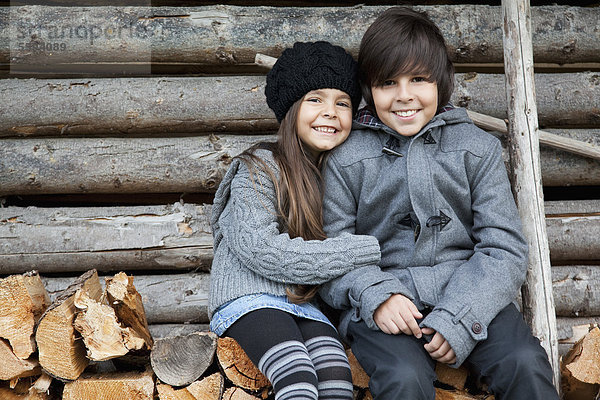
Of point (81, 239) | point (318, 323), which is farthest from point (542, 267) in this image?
point (81, 239)

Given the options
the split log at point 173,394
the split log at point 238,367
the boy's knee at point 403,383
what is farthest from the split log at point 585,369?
the split log at point 173,394

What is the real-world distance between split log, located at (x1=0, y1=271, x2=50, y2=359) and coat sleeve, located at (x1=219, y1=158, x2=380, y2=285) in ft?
2.85

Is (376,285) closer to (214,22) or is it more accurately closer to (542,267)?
(542,267)

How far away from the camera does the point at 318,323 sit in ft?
8.11

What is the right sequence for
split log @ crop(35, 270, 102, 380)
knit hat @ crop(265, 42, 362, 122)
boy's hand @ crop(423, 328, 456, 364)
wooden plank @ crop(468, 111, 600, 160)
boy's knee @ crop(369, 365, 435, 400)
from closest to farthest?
boy's knee @ crop(369, 365, 435, 400) < boy's hand @ crop(423, 328, 456, 364) < split log @ crop(35, 270, 102, 380) < knit hat @ crop(265, 42, 362, 122) < wooden plank @ crop(468, 111, 600, 160)

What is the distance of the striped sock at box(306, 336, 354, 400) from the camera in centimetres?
224

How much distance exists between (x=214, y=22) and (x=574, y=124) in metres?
2.23

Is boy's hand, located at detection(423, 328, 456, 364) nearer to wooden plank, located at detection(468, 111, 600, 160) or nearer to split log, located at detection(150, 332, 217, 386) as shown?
split log, located at detection(150, 332, 217, 386)

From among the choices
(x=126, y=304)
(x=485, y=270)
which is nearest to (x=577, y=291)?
(x=485, y=270)

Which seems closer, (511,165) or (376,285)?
(376,285)

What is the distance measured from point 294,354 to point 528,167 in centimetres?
140

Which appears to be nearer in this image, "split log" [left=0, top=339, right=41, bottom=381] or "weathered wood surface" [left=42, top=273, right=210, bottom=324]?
"split log" [left=0, top=339, right=41, bottom=381]

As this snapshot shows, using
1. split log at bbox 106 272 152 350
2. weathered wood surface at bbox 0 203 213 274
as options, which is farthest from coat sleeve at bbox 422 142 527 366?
weathered wood surface at bbox 0 203 213 274

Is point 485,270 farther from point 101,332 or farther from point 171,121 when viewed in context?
point 171,121
